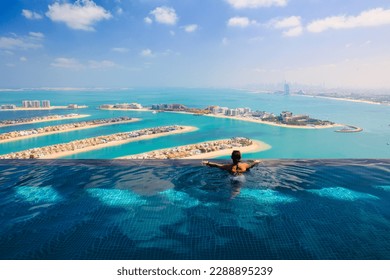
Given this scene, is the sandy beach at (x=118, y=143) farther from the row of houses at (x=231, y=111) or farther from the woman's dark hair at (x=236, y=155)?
the woman's dark hair at (x=236, y=155)

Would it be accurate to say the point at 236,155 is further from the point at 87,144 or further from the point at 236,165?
the point at 87,144

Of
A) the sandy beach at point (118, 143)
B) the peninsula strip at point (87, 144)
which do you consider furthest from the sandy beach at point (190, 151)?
the peninsula strip at point (87, 144)

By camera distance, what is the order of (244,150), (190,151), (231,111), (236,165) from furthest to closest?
(231,111) < (244,150) < (190,151) < (236,165)

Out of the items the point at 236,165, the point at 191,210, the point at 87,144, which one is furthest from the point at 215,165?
the point at 87,144

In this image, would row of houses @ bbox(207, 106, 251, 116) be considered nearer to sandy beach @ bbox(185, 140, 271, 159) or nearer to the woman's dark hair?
sandy beach @ bbox(185, 140, 271, 159)

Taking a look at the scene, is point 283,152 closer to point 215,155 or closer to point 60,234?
point 215,155
